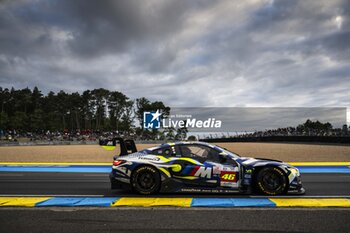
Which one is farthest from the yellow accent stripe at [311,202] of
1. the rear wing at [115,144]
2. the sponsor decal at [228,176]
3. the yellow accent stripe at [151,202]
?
the rear wing at [115,144]

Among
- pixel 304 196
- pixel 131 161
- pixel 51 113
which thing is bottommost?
pixel 304 196

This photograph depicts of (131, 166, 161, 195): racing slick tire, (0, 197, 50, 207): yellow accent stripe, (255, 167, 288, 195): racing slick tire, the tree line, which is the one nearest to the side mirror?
(255, 167, 288, 195): racing slick tire

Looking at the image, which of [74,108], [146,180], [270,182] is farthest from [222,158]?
[74,108]

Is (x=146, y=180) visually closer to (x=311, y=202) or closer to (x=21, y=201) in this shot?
(x=21, y=201)

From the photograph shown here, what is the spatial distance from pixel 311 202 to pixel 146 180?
3.62 meters

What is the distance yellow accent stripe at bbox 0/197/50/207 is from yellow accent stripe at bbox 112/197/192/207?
1.77 m

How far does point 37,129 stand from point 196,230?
92248mm

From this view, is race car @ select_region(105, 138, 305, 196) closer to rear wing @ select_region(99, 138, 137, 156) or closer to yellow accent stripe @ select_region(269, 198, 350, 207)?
yellow accent stripe @ select_region(269, 198, 350, 207)

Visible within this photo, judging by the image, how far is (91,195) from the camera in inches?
294

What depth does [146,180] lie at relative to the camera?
746 cm

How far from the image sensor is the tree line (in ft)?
303

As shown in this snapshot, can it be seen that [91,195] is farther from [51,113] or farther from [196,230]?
[51,113]

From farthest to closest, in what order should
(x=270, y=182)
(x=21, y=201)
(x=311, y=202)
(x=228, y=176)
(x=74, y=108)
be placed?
(x=74, y=108) < (x=270, y=182) < (x=228, y=176) < (x=21, y=201) < (x=311, y=202)

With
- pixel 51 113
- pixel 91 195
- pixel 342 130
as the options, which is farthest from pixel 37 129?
pixel 91 195
